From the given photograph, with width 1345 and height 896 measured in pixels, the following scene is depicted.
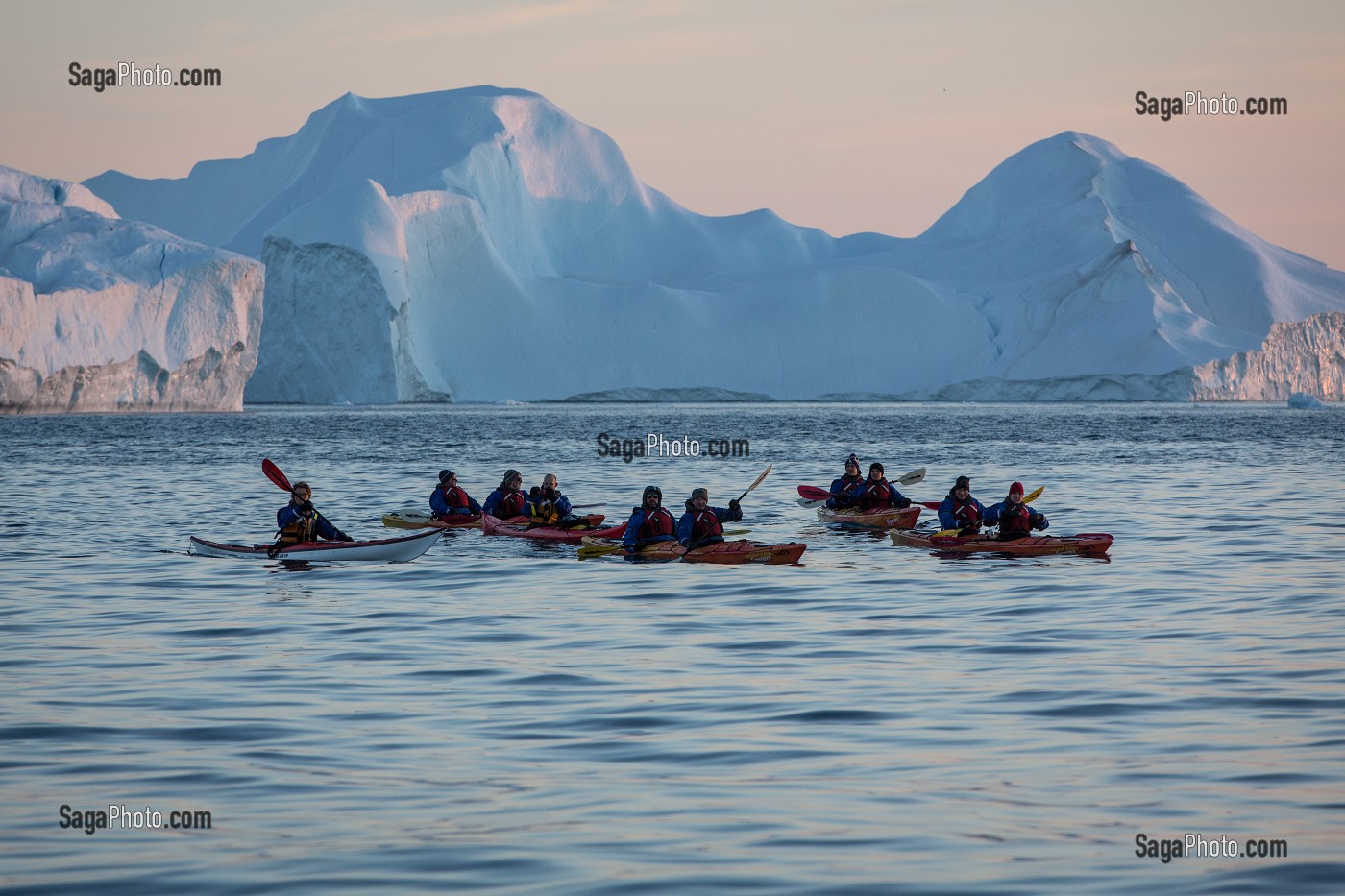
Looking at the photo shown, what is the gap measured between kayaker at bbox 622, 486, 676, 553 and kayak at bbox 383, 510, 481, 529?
16.4 feet

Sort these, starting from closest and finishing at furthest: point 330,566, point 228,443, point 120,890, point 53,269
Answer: point 120,890 → point 330,566 → point 228,443 → point 53,269

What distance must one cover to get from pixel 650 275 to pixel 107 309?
78921 millimetres

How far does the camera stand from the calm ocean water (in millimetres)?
7086

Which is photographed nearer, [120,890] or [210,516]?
[120,890]

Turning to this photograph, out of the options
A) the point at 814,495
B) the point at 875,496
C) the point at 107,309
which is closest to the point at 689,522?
the point at 875,496

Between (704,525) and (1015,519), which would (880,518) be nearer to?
(1015,519)

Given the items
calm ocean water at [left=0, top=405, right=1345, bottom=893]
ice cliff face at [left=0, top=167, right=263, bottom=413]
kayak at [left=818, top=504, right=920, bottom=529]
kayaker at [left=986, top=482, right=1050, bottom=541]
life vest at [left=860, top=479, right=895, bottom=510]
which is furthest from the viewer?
ice cliff face at [left=0, top=167, right=263, bottom=413]

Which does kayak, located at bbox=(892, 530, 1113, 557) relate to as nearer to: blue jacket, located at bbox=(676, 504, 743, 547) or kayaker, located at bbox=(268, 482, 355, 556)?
blue jacket, located at bbox=(676, 504, 743, 547)

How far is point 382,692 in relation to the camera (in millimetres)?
11109

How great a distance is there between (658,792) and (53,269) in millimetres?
74282

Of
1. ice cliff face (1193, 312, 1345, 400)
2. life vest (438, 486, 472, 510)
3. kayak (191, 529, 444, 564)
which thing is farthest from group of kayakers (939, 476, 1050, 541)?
ice cliff face (1193, 312, 1345, 400)

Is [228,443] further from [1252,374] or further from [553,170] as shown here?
[553,170]

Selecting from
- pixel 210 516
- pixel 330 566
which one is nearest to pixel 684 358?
pixel 210 516

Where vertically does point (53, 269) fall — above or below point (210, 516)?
above
